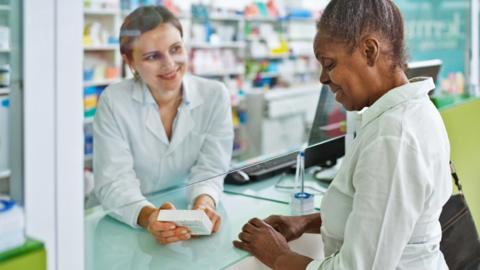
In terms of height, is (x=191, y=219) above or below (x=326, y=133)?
below

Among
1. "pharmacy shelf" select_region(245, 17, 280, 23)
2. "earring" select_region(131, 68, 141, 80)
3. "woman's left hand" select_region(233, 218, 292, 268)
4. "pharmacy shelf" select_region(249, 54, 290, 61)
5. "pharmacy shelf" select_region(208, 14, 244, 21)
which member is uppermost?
"pharmacy shelf" select_region(245, 17, 280, 23)

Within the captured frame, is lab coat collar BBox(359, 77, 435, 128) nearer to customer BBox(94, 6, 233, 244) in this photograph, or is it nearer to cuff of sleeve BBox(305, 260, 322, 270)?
cuff of sleeve BBox(305, 260, 322, 270)

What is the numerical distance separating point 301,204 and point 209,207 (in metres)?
0.32

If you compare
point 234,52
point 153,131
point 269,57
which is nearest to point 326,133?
point 153,131

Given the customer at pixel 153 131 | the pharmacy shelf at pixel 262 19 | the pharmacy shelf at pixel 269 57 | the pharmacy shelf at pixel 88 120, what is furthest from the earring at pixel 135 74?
the pharmacy shelf at pixel 269 57

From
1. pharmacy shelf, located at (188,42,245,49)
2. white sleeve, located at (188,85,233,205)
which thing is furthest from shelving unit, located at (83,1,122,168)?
pharmacy shelf, located at (188,42,245,49)

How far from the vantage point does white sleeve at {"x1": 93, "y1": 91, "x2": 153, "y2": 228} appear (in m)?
1.51

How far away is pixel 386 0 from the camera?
1237mm

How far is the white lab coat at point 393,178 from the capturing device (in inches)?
43.4

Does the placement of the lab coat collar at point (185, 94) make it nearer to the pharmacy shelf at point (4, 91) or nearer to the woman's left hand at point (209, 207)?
the woman's left hand at point (209, 207)

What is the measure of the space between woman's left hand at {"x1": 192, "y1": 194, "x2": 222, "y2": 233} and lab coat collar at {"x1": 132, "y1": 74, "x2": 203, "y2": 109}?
0.30m

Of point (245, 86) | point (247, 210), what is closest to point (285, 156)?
point (247, 210)

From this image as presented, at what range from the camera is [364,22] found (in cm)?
119

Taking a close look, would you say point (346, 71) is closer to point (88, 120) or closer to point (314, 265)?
point (314, 265)
